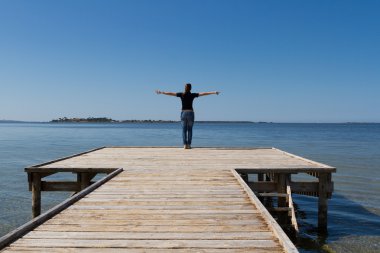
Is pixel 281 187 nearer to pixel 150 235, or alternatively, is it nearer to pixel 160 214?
pixel 160 214

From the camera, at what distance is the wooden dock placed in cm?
404

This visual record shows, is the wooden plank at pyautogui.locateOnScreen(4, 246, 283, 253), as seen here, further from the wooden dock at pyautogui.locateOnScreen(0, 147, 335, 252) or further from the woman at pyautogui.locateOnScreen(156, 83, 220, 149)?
the woman at pyautogui.locateOnScreen(156, 83, 220, 149)

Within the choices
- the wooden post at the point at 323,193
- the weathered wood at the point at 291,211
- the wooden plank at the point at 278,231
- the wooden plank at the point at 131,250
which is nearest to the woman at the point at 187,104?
the weathered wood at the point at 291,211

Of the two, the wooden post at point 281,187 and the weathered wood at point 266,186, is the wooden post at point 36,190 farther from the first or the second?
the wooden post at point 281,187

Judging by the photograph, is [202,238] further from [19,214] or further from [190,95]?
[19,214]

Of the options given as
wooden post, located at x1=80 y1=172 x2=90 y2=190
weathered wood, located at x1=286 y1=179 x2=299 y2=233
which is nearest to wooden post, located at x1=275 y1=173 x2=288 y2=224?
weathered wood, located at x1=286 y1=179 x2=299 y2=233

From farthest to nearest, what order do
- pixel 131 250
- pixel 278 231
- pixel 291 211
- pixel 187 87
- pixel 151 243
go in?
pixel 187 87 < pixel 291 211 < pixel 278 231 < pixel 151 243 < pixel 131 250

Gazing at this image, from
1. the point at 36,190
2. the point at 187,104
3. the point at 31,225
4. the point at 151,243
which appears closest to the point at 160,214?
the point at 151,243

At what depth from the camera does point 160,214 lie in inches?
206

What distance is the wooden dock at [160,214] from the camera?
4.04 meters

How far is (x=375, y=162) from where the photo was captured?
2766 cm

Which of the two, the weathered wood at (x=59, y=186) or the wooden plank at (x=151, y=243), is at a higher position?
the wooden plank at (x=151, y=243)

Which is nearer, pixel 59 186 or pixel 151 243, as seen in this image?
pixel 151 243

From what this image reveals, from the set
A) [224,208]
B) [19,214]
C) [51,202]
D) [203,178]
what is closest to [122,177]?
[203,178]
